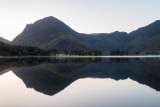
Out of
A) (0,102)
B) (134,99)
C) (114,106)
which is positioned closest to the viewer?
(114,106)

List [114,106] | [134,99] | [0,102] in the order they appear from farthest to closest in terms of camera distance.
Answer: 1. [134,99]
2. [0,102]
3. [114,106]

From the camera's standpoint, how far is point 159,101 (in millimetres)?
21078

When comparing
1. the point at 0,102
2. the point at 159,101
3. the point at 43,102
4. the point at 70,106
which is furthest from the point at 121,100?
the point at 0,102

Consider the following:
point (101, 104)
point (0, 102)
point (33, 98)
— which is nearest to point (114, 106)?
point (101, 104)

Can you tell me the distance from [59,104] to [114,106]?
5205 millimetres

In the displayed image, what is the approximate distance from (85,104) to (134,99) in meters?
5.77

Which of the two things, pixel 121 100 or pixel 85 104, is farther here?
pixel 121 100

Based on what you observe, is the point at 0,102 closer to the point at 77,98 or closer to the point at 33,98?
the point at 33,98

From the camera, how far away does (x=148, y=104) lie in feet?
65.3

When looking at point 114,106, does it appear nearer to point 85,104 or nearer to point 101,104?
point 101,104

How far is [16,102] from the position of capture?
20.8 meters

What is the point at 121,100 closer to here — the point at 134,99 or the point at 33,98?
the point at 134,99

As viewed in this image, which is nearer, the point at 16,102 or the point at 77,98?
the point at 16,102

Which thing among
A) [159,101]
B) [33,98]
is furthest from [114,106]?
[33,98]
